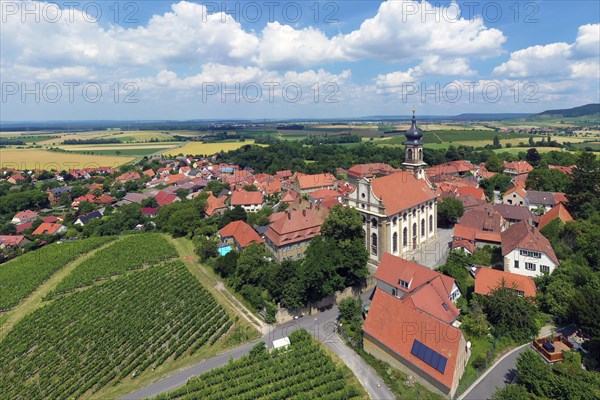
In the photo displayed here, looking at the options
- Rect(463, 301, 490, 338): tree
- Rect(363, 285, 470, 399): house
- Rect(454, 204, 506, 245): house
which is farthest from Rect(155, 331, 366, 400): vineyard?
Rect(454, 204, 506, 245): house

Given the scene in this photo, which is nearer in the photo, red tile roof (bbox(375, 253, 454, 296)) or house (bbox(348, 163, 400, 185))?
red tile roof (bbox(375, 253, 454, 296))

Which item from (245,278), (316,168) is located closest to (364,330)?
(245,278)

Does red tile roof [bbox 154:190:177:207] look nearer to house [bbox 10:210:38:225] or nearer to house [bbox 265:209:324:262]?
house [bbox 10:210:38:225]

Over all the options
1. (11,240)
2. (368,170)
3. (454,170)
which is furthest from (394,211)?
(11,240)

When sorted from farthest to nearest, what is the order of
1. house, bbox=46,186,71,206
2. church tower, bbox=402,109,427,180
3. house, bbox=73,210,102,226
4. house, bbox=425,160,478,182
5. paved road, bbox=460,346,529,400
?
house, bbox=46,186,71,206, house, bbox=425,160,478,182, house, bbox=73,210,102,226, church tower, bbox=402,109,427,180, paved road, bbox=460,346,529,400

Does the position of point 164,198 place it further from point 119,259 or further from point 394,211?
point 394,211

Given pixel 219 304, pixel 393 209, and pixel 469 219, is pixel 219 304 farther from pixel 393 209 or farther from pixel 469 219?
pixel 469 219

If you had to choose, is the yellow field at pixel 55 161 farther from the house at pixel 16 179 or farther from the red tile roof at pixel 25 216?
the red tile roof at pixel 25 216
